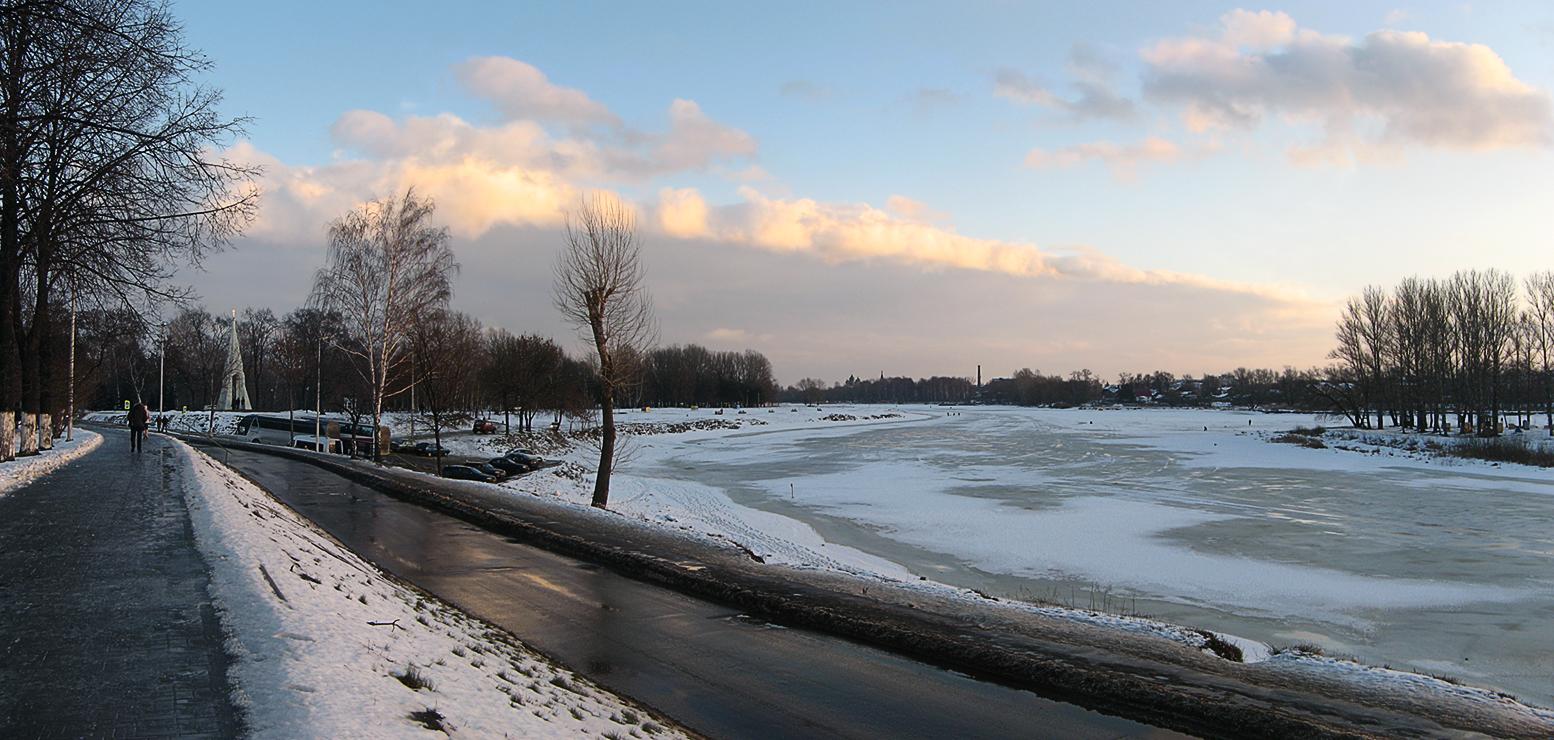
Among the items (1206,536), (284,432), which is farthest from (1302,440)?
(284,432)

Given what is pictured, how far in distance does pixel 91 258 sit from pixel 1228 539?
2407 centimetres

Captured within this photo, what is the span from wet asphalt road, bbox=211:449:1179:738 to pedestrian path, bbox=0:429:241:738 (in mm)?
2760

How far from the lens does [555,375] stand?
67.9 m

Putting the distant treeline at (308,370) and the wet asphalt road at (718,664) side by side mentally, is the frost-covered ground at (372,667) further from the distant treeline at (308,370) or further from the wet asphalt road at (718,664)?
the distant treeline at (308,370)

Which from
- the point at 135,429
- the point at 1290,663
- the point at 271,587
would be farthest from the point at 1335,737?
the point at 135,429

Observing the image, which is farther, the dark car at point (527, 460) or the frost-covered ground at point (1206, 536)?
the dark car at point (527, 460)

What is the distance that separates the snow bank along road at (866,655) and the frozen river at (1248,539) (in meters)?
4.24

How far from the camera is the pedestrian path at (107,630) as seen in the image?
14.7 ft

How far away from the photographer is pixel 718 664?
7688mm

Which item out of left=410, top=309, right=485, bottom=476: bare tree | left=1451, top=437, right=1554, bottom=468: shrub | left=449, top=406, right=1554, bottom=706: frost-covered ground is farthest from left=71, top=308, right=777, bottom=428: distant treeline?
left=1451, top=437, right=1554, bottom=468: shrub

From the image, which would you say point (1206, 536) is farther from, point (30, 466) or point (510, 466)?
point (30, 466)

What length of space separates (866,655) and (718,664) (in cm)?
143

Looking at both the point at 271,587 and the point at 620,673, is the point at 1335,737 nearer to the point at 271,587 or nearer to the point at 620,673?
the point at 620,673

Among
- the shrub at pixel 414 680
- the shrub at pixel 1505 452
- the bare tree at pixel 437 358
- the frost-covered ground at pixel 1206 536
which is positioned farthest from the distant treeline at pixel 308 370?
the shrub at pixel 1505 452
